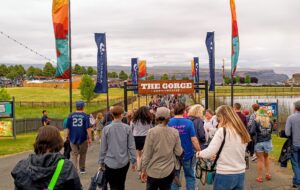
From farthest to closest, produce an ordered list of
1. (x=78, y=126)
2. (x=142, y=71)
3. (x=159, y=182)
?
(x=142, y=71) < (x=78, y=126) < (x=159, y=182)

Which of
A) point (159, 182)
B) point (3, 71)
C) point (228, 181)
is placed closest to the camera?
point (228, 181)

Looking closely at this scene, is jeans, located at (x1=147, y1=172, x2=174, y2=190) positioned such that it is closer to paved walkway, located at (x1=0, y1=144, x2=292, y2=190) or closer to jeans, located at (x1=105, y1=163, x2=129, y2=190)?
jeans, located at (x1=105, y1=163, x2=129, y2=190)

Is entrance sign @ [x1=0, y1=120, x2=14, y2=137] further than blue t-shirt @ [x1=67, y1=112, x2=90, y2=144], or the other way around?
entrance sign @ [x1=0, y1=120, x2=14, y2=137]

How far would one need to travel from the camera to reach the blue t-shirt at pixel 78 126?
376 inches

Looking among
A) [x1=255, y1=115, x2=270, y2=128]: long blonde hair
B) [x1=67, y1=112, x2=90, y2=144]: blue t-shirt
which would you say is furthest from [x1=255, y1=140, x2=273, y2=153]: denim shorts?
[x1=67, y1=112, x2=90, y2=144]: blue t-shirt

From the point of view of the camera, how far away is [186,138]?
675 centimetres

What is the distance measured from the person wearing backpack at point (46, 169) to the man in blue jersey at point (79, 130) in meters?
5.89

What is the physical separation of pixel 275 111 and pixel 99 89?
9724mm

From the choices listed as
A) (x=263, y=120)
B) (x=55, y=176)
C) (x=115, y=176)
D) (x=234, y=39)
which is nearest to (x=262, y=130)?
(x=263, y=120)

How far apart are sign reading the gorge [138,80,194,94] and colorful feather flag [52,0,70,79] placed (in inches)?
174

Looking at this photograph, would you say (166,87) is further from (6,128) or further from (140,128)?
(6,128)

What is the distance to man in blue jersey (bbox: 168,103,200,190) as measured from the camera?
21.9 ft

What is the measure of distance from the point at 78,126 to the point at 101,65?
10093mm

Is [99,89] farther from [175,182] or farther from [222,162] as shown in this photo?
[222,162]
